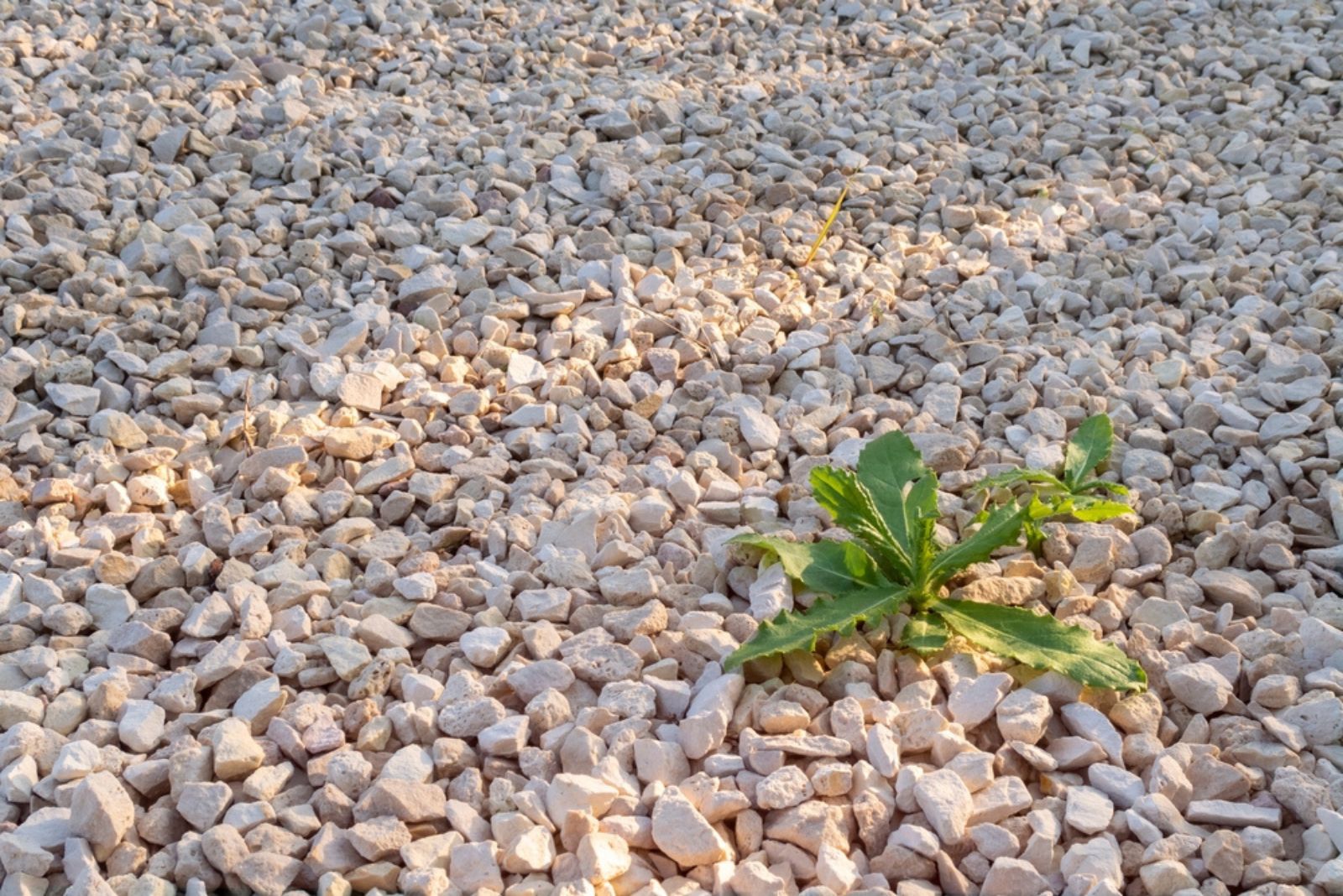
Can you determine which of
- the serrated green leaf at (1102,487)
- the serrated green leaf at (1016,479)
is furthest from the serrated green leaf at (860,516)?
the serrated green leaf at (1102,487)

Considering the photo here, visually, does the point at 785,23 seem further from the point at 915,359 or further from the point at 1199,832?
the point at 1199,832

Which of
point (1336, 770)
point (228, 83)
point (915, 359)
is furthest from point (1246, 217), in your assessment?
point (228, 83)

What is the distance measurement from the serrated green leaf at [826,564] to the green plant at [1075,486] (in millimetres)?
271

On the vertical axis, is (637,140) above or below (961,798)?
above

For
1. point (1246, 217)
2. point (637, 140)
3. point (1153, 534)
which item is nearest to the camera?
point (1153, 534)

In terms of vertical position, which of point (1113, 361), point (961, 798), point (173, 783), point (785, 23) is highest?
point (785, 23)

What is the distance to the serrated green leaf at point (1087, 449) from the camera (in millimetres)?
2248

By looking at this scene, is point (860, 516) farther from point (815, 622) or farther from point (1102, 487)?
point (1102, 487)

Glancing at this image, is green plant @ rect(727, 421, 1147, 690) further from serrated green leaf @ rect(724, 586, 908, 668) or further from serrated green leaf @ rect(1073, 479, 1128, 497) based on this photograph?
serrated green leaf @ rect(1073, 479, 1128, 497)

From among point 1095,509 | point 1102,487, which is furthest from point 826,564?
point 1102,487

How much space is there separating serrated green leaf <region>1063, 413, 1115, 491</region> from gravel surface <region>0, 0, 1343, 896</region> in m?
0.05

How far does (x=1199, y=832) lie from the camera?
1.64 metres

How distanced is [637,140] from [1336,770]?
2.26m

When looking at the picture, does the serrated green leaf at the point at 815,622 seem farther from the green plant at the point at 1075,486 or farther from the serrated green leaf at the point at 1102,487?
the serrated green leaf at the point at 1102,487
